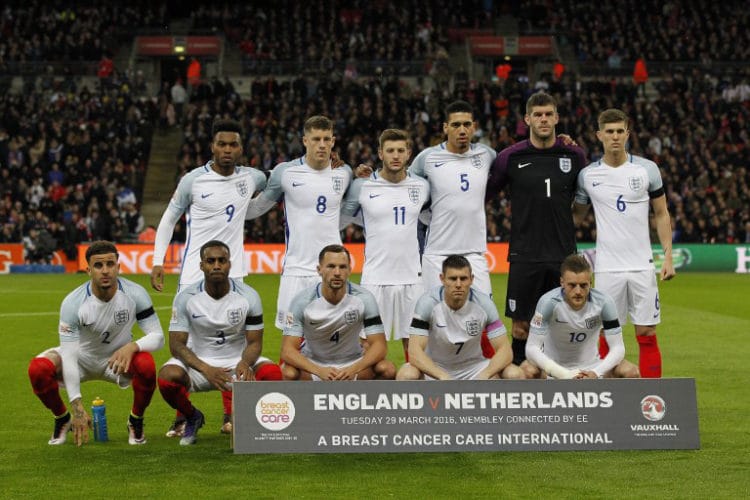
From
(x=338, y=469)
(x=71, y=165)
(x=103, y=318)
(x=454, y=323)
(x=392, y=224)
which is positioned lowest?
(x=338, y=469)

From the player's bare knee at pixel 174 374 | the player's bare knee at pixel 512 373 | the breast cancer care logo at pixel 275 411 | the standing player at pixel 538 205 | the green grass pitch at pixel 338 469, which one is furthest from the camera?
the standing player at pixel 538 205

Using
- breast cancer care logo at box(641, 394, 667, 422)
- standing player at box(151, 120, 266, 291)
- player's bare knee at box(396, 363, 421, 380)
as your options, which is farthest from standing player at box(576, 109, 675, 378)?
standing player at box(151, 120, 266, 291)

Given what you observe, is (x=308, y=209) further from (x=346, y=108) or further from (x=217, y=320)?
(x=346, y=108)

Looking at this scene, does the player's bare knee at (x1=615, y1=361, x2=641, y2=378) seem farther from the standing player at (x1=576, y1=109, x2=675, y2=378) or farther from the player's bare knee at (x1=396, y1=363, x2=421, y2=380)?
the player's bare knee at (x1=396, y1=363, x2=421, y2=380)

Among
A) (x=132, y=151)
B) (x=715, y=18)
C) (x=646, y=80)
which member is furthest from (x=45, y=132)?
(x=715, y=18)

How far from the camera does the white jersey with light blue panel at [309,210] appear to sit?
27.8 feet

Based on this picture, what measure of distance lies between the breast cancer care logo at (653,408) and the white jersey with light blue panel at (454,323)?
43.9 inches

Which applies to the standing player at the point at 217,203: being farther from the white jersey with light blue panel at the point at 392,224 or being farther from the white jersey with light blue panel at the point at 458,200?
the white jersey with light blue panel at the point at 458,200

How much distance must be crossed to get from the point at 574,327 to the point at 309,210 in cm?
219

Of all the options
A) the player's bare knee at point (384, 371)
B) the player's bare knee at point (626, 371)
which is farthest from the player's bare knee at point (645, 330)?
the player's bare knee at point (384, 371)

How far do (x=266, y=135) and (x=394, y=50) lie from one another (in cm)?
758

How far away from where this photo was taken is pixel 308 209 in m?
8.49

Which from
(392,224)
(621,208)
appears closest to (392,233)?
(392,224)

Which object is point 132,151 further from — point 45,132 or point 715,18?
point 715,18
